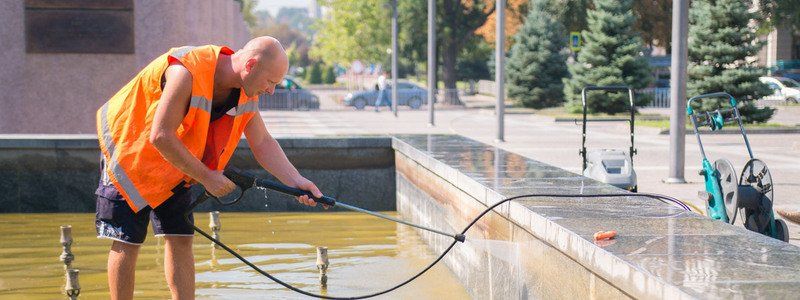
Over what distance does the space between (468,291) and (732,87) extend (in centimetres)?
2614

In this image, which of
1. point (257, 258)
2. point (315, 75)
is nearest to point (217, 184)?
point (257, 258)

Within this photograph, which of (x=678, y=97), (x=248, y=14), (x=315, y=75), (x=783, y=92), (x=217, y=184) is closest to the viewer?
(x=217, y=184)

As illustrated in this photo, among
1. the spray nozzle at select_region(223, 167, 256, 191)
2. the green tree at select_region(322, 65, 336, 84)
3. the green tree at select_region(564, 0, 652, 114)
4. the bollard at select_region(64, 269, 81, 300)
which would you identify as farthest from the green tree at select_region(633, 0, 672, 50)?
the green tree at select_region(322, 65, 336, 84)

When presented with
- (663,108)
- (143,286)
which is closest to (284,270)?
(143,286)

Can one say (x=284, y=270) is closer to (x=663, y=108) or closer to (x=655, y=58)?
(x=663, y=108)

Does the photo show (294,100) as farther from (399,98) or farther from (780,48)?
(780,48)

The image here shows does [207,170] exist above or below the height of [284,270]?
above

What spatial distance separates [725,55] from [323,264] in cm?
2665

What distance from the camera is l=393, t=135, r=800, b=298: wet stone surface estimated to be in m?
4.25

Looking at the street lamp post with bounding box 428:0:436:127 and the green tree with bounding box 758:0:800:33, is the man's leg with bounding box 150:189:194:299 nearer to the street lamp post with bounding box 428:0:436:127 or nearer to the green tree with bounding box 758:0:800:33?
the street lamp post with bounding box 428:0:436:127

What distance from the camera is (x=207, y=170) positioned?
533 centimetres

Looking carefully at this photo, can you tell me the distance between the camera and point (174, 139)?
205 inches

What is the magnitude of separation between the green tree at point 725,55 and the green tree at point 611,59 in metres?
6.36

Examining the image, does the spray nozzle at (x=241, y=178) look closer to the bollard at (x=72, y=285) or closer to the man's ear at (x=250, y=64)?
the man's ear at (x=250, y=64)
